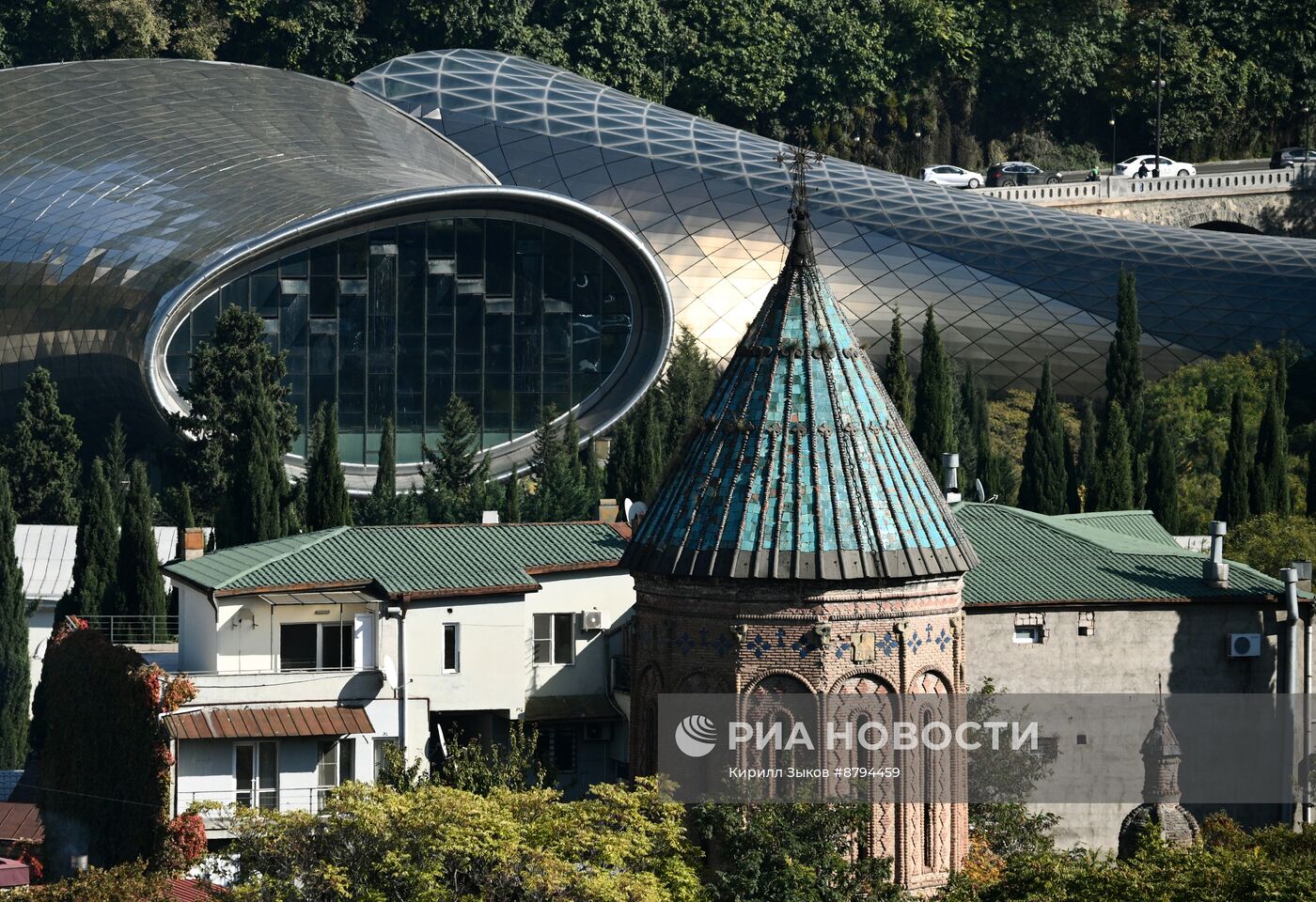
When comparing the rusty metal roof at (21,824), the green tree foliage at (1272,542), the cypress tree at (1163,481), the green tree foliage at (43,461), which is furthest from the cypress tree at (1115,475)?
the rusty metal roof at (21,824)

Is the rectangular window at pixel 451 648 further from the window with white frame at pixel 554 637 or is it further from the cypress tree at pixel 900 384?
the cypress tree at pixel 900 384

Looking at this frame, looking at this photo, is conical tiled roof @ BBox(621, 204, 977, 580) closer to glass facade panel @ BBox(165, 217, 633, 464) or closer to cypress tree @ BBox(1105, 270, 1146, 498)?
glass facade panel @ BBox(165, 217, 633, 464)

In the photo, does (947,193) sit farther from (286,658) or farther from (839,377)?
(839,377)

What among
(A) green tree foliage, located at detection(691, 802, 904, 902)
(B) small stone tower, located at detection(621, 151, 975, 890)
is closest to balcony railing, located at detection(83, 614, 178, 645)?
(B) small stone tower, located at detection(621, 151, 975, 890)

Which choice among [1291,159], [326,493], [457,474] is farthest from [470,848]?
[1291,159]

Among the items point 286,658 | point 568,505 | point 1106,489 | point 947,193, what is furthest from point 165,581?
point 947,193
